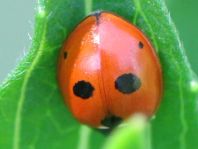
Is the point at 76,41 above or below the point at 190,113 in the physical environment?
above

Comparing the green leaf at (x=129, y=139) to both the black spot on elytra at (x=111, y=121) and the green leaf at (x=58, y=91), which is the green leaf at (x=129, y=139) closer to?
the green leaf at (x=58, y=91)

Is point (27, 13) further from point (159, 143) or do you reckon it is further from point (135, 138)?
point (135, 138)

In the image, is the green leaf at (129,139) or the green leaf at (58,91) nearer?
the green leaf at (129,139)

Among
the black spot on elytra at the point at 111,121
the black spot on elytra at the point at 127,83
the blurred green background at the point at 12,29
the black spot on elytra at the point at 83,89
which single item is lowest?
the black spot on elytra at the point at 111,121

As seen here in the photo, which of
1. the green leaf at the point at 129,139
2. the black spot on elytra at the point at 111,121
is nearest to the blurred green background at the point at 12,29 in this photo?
the black spot on elytra at the point at 111,121

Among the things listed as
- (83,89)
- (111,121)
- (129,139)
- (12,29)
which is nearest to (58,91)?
(83,89)

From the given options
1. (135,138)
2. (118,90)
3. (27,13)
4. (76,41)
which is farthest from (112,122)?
(27,13)
